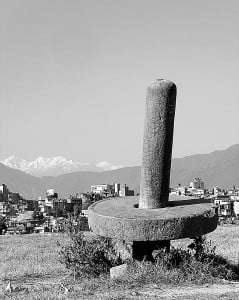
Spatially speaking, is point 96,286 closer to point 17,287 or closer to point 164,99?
point 17,287

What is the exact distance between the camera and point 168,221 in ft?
25.8

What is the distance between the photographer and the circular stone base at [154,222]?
789 centimetres

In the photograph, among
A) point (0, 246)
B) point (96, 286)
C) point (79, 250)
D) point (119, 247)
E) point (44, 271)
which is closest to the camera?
point (96, 286)

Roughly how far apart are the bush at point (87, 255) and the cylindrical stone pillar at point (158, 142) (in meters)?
1.10

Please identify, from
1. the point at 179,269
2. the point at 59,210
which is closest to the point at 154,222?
the point at 179,269

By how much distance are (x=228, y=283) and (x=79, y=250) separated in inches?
105

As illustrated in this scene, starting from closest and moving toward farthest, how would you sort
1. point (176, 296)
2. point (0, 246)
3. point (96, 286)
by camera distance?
point (176, 296), point (96, 286), point (0, 246)


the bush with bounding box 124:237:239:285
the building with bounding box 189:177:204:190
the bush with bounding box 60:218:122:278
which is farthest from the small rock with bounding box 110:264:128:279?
the building with bounding box 189:177:204:190

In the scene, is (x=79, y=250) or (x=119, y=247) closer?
(x=79, y=250)

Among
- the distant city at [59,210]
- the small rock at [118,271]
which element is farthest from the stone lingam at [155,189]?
the distant city at [59,210]

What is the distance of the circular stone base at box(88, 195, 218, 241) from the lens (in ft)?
25.9

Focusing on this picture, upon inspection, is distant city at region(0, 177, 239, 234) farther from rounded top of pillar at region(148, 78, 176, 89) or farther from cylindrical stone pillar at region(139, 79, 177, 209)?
rounded top of pillar at region(148, 78, 176, 89)

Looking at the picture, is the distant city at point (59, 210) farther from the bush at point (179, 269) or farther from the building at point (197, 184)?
the bush at point (179, 269)

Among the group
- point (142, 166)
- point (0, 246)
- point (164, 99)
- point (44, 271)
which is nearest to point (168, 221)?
point (142, 166)
